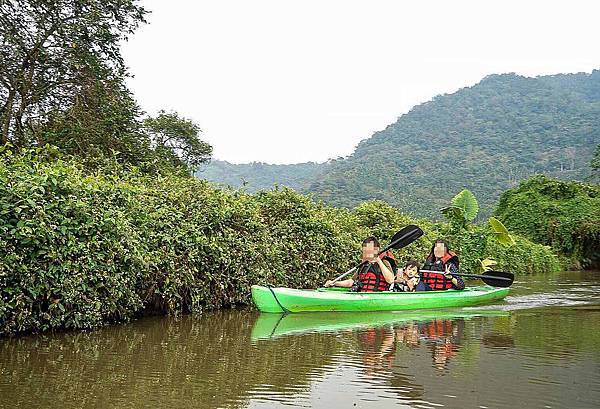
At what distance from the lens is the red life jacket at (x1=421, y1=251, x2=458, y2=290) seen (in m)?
11.4

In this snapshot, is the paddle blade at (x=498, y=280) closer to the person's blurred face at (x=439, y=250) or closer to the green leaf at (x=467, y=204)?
the person's blurred face at (x=439, y=250)

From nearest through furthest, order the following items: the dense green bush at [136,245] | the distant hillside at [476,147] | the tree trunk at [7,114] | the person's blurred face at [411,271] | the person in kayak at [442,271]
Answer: the dense green bush at [136,245] < the person in kayak at [442,271] < the person's blurred face at [411,271] < the tree trunk at [7,114] < the distant hillside at [476,147]

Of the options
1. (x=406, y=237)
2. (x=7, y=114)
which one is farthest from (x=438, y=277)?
(x=7, y=114)

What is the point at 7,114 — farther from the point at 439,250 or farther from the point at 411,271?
the point at 439,250

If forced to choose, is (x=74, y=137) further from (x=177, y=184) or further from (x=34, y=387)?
(x=34, y=387)

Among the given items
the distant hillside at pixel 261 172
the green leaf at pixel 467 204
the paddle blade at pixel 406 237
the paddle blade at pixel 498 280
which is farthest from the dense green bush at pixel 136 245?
the distant hillside at pixel 261 172

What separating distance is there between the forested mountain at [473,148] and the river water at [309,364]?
33.3m

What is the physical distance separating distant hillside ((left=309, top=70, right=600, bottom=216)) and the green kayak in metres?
31.1

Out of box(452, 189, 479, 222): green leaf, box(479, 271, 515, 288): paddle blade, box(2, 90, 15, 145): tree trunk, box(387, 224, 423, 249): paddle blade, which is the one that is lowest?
box(479, 271, 515, 288): paddle blade

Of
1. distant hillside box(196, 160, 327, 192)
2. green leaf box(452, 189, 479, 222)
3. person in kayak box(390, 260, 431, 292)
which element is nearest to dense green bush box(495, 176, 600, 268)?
green leaf box(452, 189, 479, 222)

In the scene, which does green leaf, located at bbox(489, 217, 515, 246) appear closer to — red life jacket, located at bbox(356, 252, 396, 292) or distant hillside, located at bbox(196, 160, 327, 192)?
red life jacket, located at bbox(356, 252, 396, 292)

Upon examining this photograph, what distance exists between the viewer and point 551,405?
4469 mm

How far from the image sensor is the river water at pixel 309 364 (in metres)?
4.70

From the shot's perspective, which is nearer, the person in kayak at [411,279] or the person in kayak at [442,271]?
the person in kayak at [411,279]
